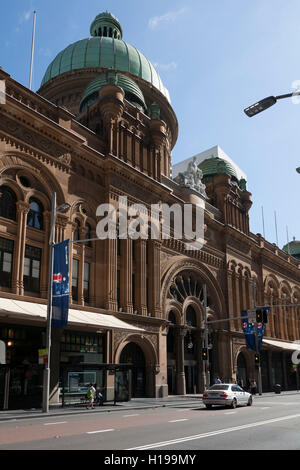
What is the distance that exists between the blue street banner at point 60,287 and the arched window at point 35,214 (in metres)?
5.03

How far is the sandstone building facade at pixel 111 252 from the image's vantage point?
2838cm

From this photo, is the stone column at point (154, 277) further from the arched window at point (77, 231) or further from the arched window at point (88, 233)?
the arched window at point (77, 231)

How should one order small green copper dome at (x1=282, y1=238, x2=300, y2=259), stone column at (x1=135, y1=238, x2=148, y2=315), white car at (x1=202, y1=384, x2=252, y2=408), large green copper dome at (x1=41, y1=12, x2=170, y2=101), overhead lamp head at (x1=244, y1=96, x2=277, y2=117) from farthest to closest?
small green copper dome at (x1=282, y1=238, x2=300, y2=259) → large green copper dome at (x1=41, y1=12, x2=170, y2=101) → stone column at (x1=135, y1=238, x2=148, y2=315) → white car at (x1=202, y1=384, x2=252, y2=408) → overhead lamp head at (x1=244, y1=96, x2=277, y2=117)

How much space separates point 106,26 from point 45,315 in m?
47.0

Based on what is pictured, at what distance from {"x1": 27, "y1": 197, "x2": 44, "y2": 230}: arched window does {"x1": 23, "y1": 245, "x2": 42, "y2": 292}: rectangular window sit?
1.59m

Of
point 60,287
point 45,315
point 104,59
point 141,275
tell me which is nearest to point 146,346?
point 141,275

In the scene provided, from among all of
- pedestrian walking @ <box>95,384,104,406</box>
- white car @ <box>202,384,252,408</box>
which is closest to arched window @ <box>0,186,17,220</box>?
pedestrian walking @ <box>95,384,104,406</box>

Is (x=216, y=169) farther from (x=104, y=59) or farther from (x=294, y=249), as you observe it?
(x=294, y=249)

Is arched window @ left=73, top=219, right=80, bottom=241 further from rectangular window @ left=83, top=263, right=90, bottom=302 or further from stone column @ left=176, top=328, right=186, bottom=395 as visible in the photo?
stone column @ left=176, top=328, right=186, bottom=395

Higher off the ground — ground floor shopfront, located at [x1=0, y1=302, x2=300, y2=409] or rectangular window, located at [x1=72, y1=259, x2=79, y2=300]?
rectangular window, located at [x1=72, y1=259, x2=79, y2=300]

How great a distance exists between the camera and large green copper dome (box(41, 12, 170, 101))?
53125 millimetres

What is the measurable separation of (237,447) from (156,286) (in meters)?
28.0

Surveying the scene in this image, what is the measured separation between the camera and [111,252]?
35.1 meters

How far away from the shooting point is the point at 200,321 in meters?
46.0
